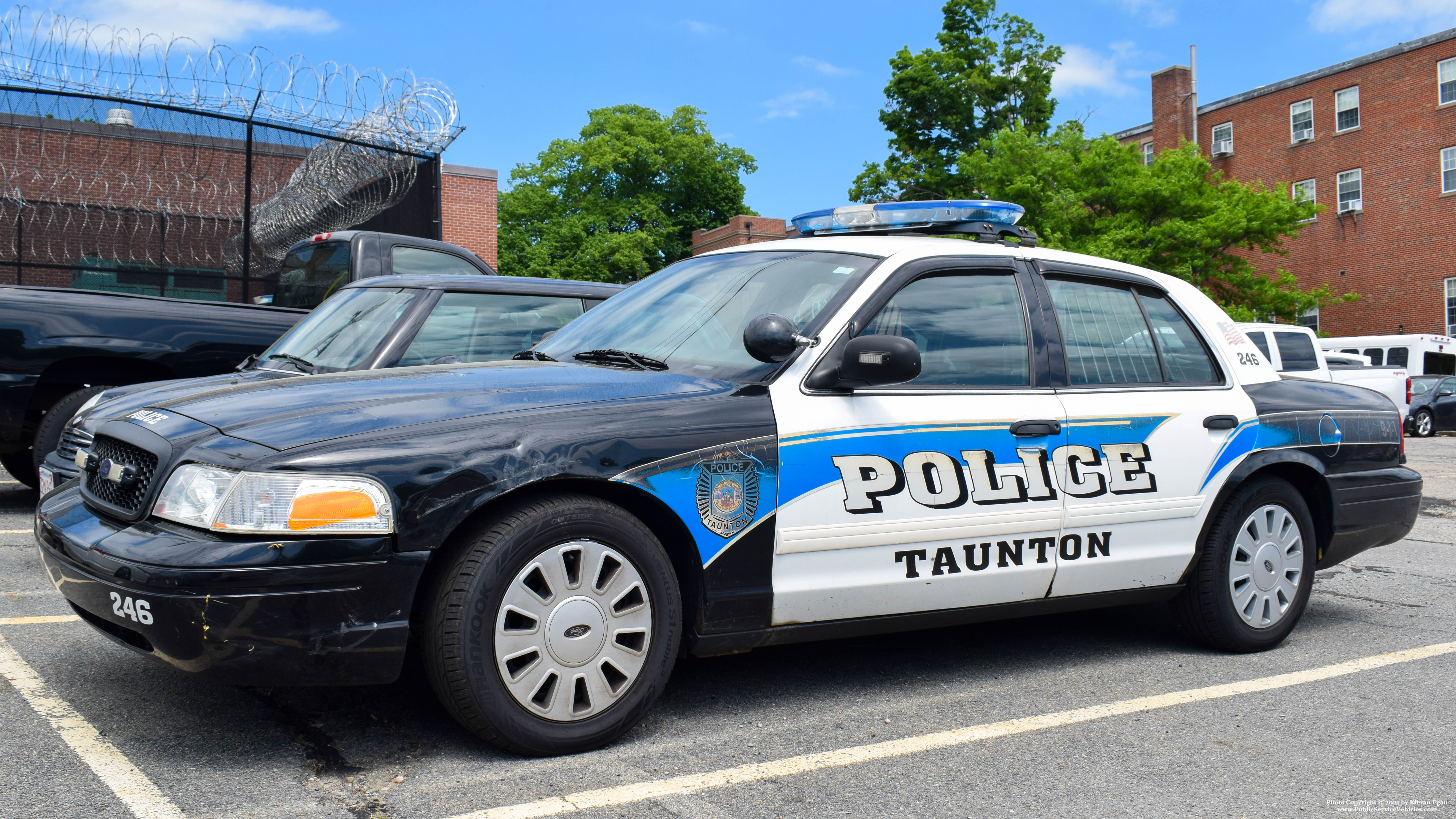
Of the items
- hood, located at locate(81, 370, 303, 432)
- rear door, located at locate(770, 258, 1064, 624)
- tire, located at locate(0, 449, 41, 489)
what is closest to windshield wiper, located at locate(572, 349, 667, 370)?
rear door, located at locate(770, 258, 1064, 624)

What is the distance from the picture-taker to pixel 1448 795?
10.7 ft

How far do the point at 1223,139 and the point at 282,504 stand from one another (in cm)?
4477

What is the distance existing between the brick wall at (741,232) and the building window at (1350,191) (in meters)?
18.9

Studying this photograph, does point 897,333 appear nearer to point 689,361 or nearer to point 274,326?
point 689,361

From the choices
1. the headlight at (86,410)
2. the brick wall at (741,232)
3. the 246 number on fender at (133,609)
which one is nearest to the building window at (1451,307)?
the brick wall at (741,232)

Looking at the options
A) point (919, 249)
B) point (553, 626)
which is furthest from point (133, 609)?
point (919, 249)

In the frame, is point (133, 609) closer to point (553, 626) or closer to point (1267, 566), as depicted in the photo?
point (553, 626)

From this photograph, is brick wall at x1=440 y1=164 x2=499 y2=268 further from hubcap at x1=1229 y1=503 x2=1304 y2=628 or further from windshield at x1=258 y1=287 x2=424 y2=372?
hubcap at x1=1229 y1=503 x2=1304 y2=628

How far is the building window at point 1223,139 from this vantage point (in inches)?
1638

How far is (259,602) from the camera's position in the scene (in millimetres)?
2852

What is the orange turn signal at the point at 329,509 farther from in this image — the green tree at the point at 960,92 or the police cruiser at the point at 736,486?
the green tree at the point at 960,92

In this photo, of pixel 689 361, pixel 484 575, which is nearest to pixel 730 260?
pixel 689 361

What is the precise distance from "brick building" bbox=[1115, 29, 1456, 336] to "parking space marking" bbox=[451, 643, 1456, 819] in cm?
3469

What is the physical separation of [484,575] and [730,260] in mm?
1879
